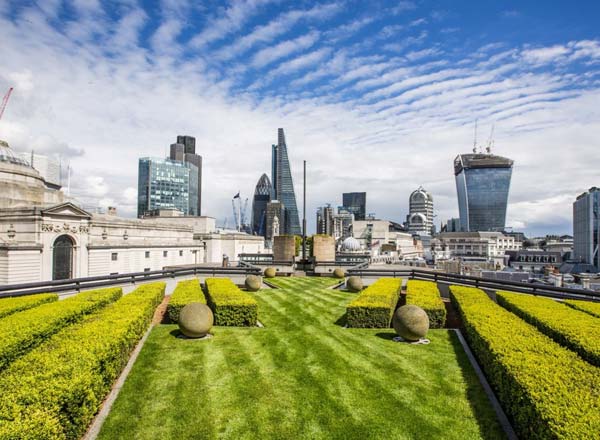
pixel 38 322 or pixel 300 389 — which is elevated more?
pixel 38 322

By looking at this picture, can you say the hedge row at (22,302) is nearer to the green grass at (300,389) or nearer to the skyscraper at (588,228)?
the green grass at (300,389)

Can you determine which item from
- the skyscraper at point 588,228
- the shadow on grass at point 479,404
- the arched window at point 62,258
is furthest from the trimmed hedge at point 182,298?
the skyscraper at point 588,228

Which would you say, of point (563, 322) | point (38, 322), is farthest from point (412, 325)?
point (38, 322)

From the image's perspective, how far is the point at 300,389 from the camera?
33.8 feet

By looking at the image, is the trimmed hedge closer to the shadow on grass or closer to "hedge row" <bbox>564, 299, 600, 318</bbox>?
the shadow on grass

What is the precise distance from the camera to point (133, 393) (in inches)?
395

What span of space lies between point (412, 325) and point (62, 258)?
40.7 meters

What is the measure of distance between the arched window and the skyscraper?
12651 cm

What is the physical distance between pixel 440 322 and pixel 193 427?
12.4 metres

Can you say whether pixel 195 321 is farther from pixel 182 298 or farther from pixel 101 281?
pixel 101 281

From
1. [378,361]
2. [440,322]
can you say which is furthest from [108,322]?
[440,322]

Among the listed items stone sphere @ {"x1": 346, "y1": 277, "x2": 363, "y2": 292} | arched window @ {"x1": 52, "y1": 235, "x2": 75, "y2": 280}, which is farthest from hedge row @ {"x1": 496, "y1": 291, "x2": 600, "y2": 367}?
arched window @ {"x1": 52, "y1": 235, "x2": 75, "y2": 280}

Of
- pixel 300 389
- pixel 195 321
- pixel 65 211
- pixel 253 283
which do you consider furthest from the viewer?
pixel 65 211

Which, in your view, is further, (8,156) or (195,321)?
(8,156)
